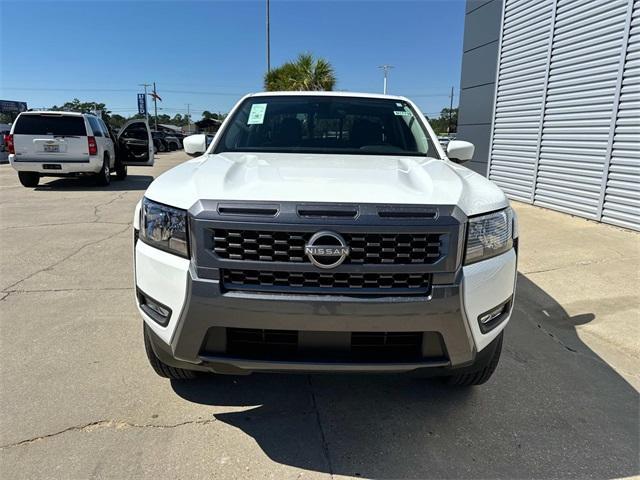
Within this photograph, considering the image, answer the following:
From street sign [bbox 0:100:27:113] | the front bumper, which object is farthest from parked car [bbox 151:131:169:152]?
the front bumper

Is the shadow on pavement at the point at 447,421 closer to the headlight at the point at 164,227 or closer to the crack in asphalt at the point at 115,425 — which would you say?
the crack in asphalt at the point at 115,425

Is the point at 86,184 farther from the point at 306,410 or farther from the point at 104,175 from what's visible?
the point at 306,410

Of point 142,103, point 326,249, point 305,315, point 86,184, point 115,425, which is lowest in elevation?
point 115,425

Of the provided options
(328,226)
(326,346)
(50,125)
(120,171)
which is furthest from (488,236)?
(120,171)

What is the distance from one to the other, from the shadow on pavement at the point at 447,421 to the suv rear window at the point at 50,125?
404 inches

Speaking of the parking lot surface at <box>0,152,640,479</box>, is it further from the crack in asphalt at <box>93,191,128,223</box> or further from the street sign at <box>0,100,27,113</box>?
the street sign at <box>0,100,27,113</box>

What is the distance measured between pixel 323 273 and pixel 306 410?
1.03 meters

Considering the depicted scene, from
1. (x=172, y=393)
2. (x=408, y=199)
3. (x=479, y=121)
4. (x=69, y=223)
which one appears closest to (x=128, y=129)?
(x=69, y=223)

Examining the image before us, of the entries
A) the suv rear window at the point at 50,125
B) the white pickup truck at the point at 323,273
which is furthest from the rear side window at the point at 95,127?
the white pickup truck at the point at 323,273

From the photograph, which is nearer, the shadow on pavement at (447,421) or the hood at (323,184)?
the hood at (323,184)

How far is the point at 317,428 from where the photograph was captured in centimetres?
243

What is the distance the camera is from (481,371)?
2.50m

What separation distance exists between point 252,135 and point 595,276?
12.9 feet

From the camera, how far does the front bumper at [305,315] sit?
1.95m
